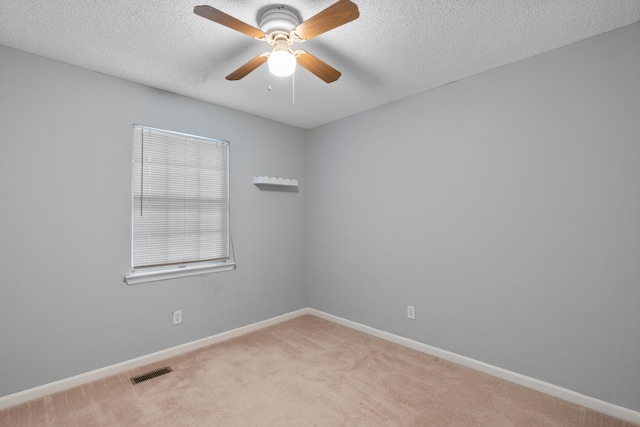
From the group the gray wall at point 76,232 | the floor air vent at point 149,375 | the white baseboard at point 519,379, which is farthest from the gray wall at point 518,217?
the floor air vent at point 149,375

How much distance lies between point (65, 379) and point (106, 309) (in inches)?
21.2

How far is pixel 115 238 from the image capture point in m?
2.61

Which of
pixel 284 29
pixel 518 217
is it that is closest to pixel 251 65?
pixel 284 29

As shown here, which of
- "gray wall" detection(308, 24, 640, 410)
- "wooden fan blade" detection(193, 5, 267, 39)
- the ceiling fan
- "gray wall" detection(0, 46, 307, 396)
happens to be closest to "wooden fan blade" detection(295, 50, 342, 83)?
the ceiling fan

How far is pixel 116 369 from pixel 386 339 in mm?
2519

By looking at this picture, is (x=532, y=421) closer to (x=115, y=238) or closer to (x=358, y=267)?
(x=358, y=267)

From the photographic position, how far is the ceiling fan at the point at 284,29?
1.47 meters

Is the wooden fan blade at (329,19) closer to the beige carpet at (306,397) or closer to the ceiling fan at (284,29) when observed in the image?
the ceiling fan at (284,29)

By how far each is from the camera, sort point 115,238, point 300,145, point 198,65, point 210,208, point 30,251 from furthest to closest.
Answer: point 300,145 < point 210,208 < point 115,238 < point 198,65 < point 30,251

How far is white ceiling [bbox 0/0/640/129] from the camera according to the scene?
1.78 m

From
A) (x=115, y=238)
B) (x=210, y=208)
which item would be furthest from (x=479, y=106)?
(x=115, y=238)

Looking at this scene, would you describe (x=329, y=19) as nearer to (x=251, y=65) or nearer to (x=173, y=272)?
(x=251, y=65)

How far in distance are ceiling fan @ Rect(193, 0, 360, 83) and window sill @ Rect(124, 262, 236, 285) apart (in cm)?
193

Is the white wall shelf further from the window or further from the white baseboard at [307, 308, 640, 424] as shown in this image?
the white baseboard at [307, 308, 640, 424]
